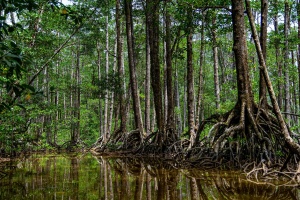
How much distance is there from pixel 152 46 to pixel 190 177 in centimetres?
574

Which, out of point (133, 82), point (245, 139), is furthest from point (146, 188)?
point (133, 82)

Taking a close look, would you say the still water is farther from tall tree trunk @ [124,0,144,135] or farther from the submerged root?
tall tree trunk @ [124,0,144,135]

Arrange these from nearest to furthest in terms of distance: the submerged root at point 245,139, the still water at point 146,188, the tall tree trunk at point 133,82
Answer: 1. the still water at point 146,188
2. the submerged root at point 245,139
3. the tall tree trunk at point 133,82

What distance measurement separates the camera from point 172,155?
8234 millimetres

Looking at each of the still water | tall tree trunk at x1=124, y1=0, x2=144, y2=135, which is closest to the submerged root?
the still water

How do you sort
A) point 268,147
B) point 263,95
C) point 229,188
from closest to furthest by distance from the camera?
point 229,188 < point 268,147 < point 263,95

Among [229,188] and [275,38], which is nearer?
[229,188]

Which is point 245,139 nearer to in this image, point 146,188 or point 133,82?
point 146,188

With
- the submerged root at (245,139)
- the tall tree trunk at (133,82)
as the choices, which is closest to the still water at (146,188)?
the submerged root at (245,139)

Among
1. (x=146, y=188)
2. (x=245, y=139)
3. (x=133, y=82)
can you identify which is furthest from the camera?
(x=133, y=82)

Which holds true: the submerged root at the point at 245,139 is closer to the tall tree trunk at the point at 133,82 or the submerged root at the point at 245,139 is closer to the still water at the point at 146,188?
the still water at the point at 146,188

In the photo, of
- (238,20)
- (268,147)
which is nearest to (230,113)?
(268,147)

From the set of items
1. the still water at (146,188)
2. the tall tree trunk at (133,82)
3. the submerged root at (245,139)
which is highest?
the tall tree trunk at (133,82)

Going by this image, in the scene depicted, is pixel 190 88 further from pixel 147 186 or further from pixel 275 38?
pixel 275 38
